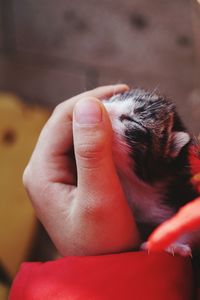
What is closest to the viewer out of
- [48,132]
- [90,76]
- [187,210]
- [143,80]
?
[187,210]

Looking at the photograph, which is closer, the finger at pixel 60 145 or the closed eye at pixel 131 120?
the closed eye at pixel 131 120

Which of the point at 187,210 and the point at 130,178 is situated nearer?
the point at 187,210

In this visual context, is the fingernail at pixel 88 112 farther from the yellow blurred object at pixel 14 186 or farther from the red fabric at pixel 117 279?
the yellow blurred object at pixel 14 186

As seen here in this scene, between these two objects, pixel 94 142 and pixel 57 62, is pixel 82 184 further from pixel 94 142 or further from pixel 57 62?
pixel 57 62

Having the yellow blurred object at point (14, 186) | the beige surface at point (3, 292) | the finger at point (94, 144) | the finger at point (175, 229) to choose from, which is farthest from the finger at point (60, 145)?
the yellow blurred object at point (14, 186)

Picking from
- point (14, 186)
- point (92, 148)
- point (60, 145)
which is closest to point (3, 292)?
point (14, 186)

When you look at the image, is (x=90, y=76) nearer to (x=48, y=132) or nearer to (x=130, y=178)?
(x=48, y=132)

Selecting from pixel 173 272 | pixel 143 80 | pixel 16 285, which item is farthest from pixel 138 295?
pixel 143 80
